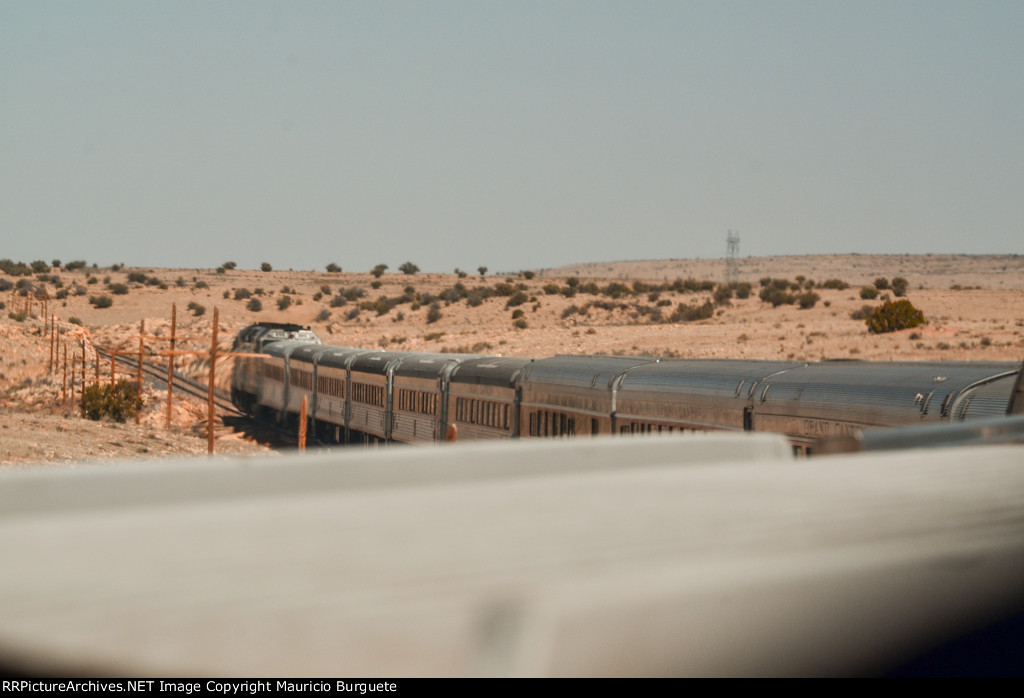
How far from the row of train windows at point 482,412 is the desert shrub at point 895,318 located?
100 ft

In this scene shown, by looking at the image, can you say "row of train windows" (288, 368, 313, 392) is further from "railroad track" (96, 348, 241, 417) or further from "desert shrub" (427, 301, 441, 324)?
"desert shrub" (427, 301, 441, 324)

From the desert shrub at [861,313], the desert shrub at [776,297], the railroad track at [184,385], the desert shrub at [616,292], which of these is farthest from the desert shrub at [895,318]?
the desert shrub at [616,292]

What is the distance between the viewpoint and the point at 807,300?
63.0 metres

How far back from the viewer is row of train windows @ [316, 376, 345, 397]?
28916 mm

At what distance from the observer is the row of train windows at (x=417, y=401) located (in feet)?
74.1

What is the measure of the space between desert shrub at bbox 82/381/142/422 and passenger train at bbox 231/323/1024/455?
5879 mm

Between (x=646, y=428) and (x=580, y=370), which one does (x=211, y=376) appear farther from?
(x=646, y=428)

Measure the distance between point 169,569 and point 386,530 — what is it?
25cm

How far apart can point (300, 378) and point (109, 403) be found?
5.96 m

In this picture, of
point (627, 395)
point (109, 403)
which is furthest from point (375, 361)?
point (627, 395)

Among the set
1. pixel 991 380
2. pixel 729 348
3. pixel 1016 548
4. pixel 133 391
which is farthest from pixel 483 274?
pixel 1016 548

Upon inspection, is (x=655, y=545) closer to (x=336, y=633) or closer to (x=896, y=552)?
(x=896, y=552)

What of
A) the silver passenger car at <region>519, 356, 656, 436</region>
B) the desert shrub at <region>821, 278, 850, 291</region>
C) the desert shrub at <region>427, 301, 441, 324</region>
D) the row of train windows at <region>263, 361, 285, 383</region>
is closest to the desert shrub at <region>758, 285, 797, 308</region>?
the desert shrub at <region>821, 278, 850, 291</region>

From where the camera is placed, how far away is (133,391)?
34.3 meters
